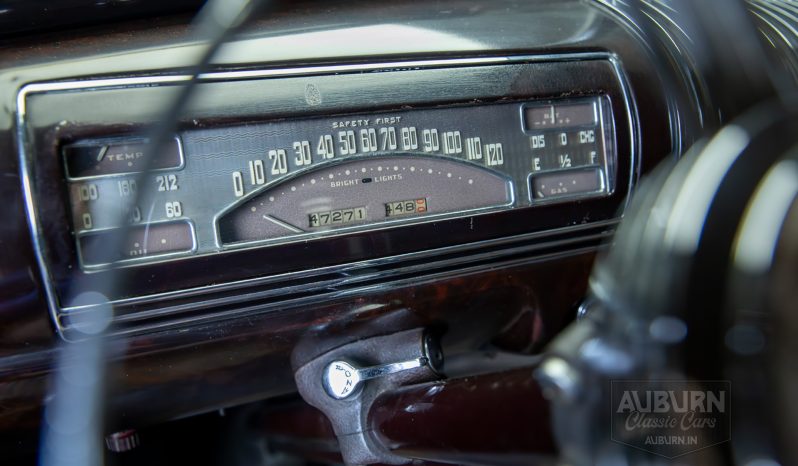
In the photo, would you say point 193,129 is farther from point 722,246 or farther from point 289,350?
point 722,246

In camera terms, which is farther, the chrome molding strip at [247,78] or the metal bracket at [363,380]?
the metal bracket at [363,380]

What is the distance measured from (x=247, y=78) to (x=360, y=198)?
0.51 ft

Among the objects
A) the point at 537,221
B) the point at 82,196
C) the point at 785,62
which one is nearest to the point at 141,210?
the point at 82,196

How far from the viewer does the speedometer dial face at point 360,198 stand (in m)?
0.74

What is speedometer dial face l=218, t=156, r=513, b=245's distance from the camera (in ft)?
2.41

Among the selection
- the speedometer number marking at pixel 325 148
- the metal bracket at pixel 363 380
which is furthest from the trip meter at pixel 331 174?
the metal bracket at pixel 363 380

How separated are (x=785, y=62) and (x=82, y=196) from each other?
2.67 ft

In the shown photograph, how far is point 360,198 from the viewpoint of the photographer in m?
0.77

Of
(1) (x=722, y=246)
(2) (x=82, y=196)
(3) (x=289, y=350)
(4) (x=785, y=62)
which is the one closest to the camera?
(1) (x=722, y=246)

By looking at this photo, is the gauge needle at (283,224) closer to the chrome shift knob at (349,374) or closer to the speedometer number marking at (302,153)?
the speedometer number marking at (302,153)

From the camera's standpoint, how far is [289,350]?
83 cm

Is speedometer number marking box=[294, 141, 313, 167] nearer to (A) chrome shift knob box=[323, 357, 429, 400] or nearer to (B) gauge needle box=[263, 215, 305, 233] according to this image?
(B) gauge needle box=[263, 215, 305, 233]

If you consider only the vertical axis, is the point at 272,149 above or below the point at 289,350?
above

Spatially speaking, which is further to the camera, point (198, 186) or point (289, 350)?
point (289, 350)
